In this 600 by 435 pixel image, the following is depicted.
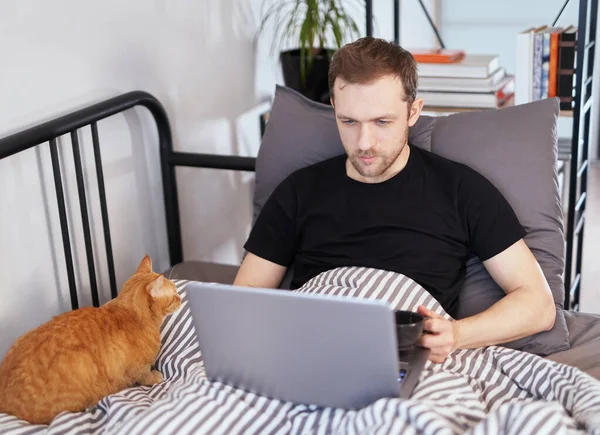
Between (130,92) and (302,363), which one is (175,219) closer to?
(130,92)

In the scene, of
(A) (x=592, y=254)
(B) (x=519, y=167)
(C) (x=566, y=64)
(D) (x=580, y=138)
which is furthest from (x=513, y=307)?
(A) (x=592, y=254)

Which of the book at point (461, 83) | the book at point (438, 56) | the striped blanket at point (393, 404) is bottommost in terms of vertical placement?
the striped blanket at point (393, 404)

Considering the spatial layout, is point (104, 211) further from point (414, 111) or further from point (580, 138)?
point (580, 138)

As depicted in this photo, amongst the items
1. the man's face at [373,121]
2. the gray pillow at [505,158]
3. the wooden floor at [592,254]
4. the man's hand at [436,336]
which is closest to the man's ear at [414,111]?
the man's face at [373,121]

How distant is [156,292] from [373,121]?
20.3 inches

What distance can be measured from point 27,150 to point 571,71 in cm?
142

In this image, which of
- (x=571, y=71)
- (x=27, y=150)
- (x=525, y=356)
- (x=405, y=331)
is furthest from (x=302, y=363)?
(x=571, y=71)

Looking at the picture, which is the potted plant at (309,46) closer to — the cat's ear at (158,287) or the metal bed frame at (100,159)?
the metal bed frame at (100,159)

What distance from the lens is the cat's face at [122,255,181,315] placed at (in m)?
1.47

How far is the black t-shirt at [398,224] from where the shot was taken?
1.58m

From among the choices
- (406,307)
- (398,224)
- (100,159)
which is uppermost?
(100,159)

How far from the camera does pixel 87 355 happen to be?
54.8 inches

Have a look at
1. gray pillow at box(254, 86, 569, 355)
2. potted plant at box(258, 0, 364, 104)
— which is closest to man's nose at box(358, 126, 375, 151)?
gray pillow at box(254, 86, 569, 355)

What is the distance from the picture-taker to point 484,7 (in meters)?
3.84
